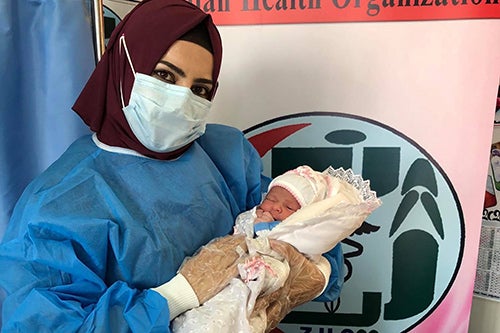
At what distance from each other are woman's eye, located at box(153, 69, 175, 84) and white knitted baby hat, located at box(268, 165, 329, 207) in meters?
0.38

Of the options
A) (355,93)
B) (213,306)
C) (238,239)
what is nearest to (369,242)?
(355,93)

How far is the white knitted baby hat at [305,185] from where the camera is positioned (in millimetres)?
1179

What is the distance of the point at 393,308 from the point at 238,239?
854 millimetres

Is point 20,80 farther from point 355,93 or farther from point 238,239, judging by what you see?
point 355,93

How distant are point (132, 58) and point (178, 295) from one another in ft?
1.63

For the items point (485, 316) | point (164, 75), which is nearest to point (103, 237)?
point (164, 75)

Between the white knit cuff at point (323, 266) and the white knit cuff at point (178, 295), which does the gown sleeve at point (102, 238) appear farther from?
the white knit cuff at point (323, 266)

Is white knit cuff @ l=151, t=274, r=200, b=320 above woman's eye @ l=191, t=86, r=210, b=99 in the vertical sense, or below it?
below

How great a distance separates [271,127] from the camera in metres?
1.59

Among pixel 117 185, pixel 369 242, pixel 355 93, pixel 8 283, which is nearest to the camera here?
pixel 8 283

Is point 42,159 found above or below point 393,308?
above

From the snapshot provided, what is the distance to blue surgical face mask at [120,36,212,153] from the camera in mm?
988

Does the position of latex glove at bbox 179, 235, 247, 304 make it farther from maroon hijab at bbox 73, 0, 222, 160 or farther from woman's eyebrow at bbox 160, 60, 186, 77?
woman's eyebrow at bbox 160, 60, 186, 77

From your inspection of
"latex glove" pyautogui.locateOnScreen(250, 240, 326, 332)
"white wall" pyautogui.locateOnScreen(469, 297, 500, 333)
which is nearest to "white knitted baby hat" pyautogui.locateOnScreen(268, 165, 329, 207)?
"latex glove" pyautogui.locateOnScreen(250, 240, 326, 332)
